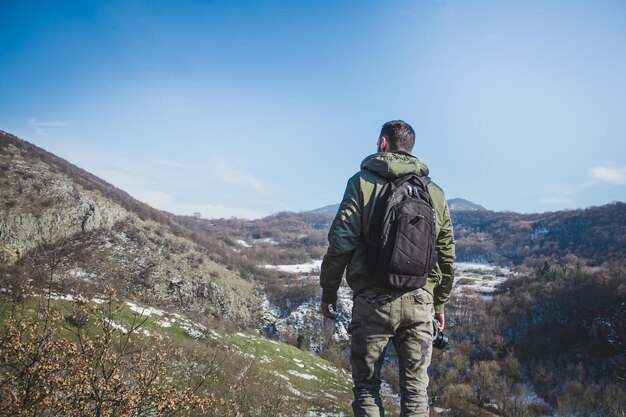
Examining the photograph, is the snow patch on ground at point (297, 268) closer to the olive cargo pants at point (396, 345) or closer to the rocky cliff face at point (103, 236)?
the rocky cliff face at point (103, 236)

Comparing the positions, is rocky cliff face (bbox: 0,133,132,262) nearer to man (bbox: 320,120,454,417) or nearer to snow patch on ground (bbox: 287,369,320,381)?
snow patch on ground (bbox: 287,369,320,381)

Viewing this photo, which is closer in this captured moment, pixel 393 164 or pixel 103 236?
pixel 393 164

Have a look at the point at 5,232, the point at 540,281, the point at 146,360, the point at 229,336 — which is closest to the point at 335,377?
the point at 229,336

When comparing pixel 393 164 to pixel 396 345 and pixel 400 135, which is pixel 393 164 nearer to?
pixel 400 135

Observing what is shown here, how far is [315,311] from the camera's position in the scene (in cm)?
9519

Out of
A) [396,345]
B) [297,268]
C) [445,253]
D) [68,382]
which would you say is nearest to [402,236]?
[445,253]

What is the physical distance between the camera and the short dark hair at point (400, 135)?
3.70 metres

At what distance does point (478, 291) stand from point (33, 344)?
468ft

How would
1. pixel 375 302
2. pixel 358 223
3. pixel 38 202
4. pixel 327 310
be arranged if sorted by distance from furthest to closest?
pixel 38 202 → pixel 327 310 → pixel 358 223 → pixel 375 302

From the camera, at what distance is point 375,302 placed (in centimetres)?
317

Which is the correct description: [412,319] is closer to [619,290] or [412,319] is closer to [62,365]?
[62,365]

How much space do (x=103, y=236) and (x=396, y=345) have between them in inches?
2191

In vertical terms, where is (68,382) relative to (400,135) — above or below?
below

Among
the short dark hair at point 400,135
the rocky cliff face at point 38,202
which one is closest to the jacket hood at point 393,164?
the short dark hair at point 400,135
